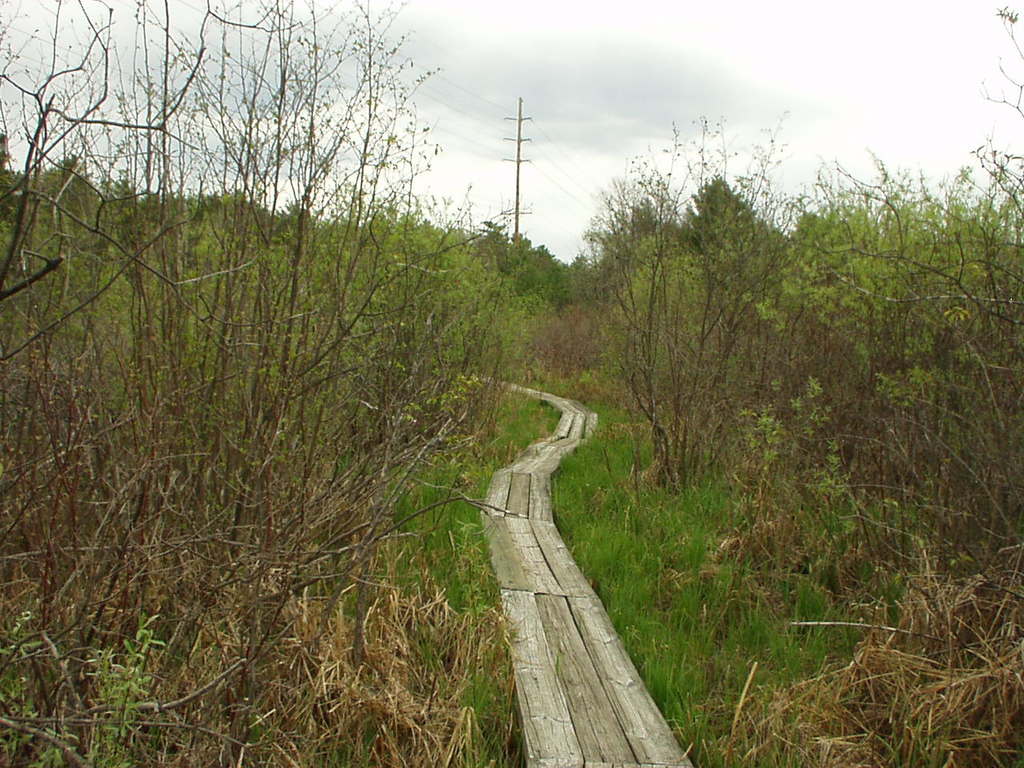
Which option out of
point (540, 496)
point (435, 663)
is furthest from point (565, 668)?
point (540, 496)

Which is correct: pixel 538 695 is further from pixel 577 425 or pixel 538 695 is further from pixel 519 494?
pixel 577 425

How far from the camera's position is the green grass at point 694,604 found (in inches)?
139

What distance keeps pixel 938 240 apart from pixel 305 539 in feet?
13.5

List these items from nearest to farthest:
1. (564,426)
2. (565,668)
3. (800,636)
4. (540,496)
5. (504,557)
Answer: (565,668) < (800,636) < (504,557) < (540,496) < (564,426)

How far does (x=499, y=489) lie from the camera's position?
689 cm

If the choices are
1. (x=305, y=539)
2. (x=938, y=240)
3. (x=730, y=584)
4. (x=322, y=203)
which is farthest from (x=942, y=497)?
(x=322, y=203)

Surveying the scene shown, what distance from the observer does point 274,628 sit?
301 cm

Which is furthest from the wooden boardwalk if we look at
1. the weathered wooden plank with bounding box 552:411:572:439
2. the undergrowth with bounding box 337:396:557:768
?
the weathered wooden plank with bounding box 552:411:572:439

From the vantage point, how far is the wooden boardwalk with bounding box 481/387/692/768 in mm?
2932

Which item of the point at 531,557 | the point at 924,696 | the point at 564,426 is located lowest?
the point at 531,557

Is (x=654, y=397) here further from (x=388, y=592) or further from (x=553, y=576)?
(x=388, y=592)

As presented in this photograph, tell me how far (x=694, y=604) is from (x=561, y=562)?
0.98 metres

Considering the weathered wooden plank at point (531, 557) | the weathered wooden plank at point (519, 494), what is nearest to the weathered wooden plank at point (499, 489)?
the weathered wooden plank at point (519, 494)

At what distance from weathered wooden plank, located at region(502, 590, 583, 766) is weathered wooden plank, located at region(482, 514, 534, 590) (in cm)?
31
